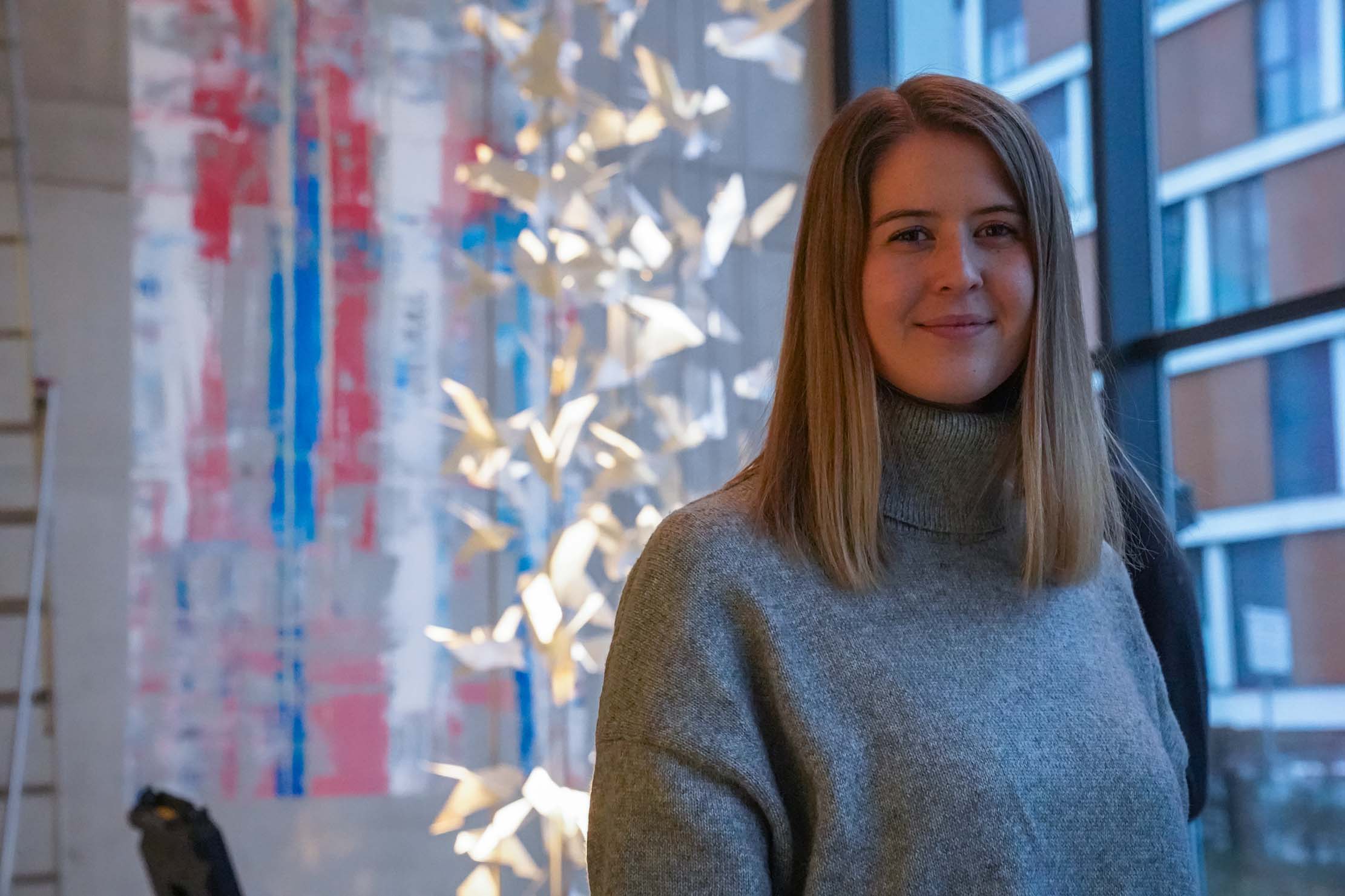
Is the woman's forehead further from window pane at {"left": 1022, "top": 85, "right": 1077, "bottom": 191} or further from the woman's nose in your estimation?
window pane at {"left": 1022, "top": 85, "right": 1077, "bottom": 191}

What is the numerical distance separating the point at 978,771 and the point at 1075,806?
11 centimetres

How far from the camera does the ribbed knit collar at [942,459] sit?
1.25m

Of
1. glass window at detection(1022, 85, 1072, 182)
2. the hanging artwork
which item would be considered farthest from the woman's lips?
the hanging artwork

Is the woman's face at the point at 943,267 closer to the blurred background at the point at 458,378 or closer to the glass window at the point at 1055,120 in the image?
the blurred background at the point at 458,378

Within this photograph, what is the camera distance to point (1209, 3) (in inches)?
121

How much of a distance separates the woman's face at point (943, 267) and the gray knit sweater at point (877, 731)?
2.0 inches

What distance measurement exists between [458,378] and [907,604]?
103 inches

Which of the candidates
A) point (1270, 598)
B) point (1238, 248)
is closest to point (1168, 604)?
point (1270, 598)

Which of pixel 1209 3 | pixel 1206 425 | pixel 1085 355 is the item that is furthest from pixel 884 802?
pixel 1209 3

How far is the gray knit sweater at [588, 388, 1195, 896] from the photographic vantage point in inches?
41.8

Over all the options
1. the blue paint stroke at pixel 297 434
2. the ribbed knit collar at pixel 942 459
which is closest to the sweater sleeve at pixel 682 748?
the ribbed knit collar at pixel 942 459

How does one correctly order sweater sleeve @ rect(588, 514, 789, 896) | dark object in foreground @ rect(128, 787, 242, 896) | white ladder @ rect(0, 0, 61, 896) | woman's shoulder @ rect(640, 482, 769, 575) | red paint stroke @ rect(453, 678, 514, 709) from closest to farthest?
1. sweater sleeve @ rect(588, 514, 789, 896)
2. woman's shoulder @ rect(640, 482, 769, 575)
3. dark object in foreground @ rect(128, 787, 242, 896)
4. white ladder @ rect(0, 0, 61, 896)
5. red paint stroke @ rect(453, 678, 514, 709)

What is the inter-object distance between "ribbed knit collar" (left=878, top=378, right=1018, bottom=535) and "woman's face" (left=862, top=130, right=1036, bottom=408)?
0.02 meters

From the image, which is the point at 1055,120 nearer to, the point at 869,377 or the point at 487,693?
the point at 487,693
